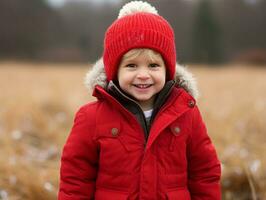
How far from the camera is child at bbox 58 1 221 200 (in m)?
1.80

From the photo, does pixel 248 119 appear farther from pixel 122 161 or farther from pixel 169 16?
pixel 169 16

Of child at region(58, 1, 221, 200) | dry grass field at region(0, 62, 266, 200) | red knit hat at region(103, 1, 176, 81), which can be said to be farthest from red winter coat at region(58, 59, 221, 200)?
dry grass field at region(0, 62, 266, 200)

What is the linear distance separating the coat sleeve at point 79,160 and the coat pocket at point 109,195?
54 millimetres

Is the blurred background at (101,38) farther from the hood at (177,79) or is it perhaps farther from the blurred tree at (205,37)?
the hood at (177,79)

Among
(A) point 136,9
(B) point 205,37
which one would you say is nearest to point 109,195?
(A) point 136,9

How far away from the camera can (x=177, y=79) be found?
2.02 m

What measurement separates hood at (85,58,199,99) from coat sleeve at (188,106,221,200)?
0.11 meters

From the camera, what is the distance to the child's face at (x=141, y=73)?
1805 millimetres

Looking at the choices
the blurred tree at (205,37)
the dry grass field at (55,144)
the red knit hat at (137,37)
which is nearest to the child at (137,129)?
the red knit hat at (137,37)

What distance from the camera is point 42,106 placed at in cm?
556

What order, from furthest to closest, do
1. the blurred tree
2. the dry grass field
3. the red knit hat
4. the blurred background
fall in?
the blurred tree
the blurred background
the dry grass field
the red knit hat

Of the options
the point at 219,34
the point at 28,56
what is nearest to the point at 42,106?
the point at 28,56

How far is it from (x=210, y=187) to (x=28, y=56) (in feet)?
97.1

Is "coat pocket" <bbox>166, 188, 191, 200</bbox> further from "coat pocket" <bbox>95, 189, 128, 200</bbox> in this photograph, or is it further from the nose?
the nose
